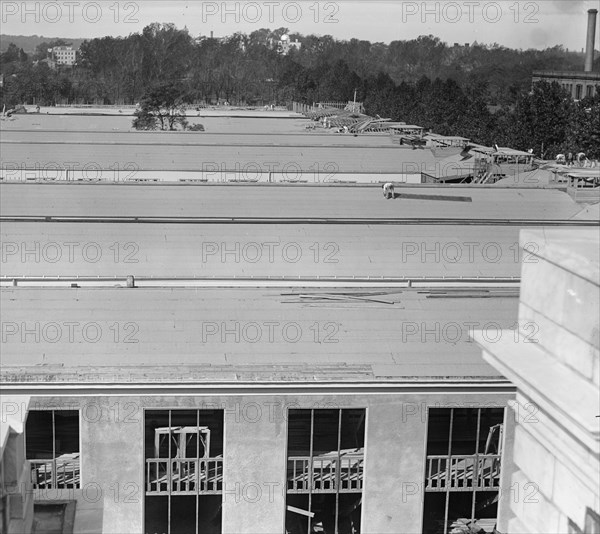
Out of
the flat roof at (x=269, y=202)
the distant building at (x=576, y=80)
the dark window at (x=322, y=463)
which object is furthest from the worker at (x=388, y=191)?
the distant building at (x=576, y=80)

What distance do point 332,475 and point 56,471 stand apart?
8.82 ft

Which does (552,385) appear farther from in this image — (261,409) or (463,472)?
(463,472)

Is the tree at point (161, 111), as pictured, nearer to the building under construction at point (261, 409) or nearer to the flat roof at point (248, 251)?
the flat roof at point (248, 251)

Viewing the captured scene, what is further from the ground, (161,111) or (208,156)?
(161,111)

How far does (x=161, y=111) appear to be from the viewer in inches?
1885

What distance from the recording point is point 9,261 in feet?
54.7

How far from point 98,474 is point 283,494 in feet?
5.87

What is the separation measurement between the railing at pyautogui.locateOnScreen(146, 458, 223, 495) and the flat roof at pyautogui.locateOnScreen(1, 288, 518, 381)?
0.89 meters

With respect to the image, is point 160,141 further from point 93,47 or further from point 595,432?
point 93,47

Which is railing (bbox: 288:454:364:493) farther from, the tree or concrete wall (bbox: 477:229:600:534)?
the tree

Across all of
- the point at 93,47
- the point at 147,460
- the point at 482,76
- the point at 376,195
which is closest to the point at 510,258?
the point at 376,195

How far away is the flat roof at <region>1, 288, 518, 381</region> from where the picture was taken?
11164mm

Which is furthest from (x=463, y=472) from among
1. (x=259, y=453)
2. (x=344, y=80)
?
(x=344, y=80)

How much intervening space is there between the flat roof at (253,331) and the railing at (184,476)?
0.89m
